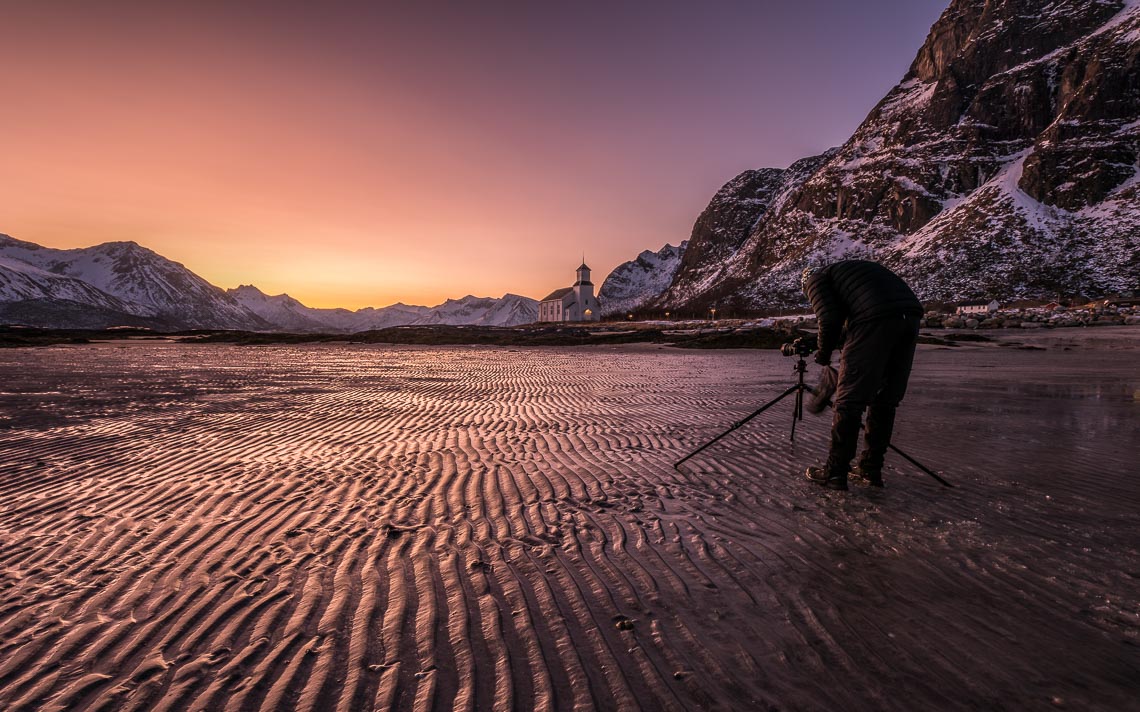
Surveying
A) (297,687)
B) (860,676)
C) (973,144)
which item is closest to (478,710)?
(297,687)

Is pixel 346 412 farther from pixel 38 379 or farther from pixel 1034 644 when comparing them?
pixel 38 379

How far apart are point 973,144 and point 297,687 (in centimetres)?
17987

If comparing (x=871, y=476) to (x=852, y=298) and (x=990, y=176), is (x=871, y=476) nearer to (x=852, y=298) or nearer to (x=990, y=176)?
(x=852, y=298)

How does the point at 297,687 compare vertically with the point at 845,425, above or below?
below

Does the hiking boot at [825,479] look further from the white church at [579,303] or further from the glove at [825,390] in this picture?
the white church at [579,303]

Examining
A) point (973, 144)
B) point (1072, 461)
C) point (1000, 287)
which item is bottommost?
point (1072, 461)

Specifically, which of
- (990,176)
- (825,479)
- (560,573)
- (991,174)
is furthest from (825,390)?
(991,174)

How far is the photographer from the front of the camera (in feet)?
18.1

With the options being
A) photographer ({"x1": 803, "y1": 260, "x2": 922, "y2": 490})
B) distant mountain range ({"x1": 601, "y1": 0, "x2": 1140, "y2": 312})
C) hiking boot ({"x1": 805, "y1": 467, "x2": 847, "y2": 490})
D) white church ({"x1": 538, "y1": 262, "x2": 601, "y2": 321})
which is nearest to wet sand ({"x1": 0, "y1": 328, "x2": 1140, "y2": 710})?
hiking boot ({"x1": 805, "y1": 467, "x2": 847, "y2": 490})

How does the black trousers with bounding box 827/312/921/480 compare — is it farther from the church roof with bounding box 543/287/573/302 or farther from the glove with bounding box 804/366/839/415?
the church roof with bounding box 543/287/573/302

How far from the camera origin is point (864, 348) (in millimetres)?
5578

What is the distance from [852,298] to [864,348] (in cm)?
58

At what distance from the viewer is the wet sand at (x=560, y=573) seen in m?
2.67

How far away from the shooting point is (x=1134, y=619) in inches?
126
